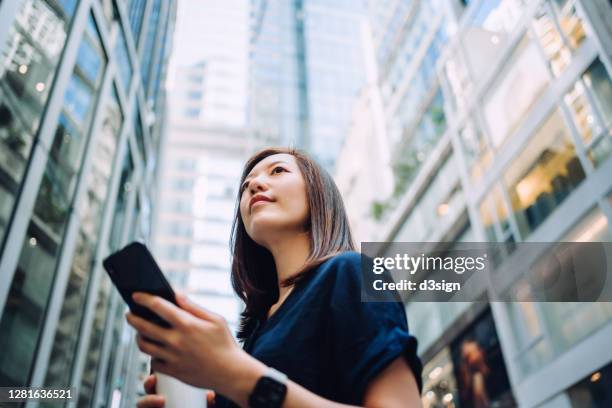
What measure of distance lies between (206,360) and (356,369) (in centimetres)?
28

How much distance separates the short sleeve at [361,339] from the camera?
942mm

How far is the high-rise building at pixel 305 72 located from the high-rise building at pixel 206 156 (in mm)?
7328

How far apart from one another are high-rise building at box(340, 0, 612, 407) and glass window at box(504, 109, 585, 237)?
31 millimetres

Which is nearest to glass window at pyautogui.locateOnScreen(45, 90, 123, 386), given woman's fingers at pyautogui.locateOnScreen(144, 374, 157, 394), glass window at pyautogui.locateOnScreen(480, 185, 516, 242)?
woman's fingers at pyautogui.locateOnScreen(144, 374, 157, 394)

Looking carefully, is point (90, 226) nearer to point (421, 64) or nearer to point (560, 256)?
point (560, 256)

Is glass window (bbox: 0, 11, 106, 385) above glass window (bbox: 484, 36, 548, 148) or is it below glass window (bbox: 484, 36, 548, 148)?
below

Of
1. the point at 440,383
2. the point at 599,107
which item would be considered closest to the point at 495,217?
the point at 599,107

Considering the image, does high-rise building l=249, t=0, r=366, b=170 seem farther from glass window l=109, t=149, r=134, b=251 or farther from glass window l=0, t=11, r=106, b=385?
glass window l=0, t=11, r=106, b=385

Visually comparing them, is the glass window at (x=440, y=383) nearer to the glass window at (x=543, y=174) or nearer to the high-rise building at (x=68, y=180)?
the glass window at (x=543, y=174)

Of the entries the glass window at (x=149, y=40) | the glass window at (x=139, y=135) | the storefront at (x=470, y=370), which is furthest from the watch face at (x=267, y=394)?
the glass window at (x=149, y=40)

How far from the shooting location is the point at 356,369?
0.95 metres

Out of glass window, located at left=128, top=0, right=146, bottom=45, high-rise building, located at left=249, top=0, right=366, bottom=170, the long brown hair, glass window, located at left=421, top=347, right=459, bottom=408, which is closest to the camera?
the long brown hair

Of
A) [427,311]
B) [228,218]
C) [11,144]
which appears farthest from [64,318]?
[228,218]

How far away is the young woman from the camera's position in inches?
32.8
